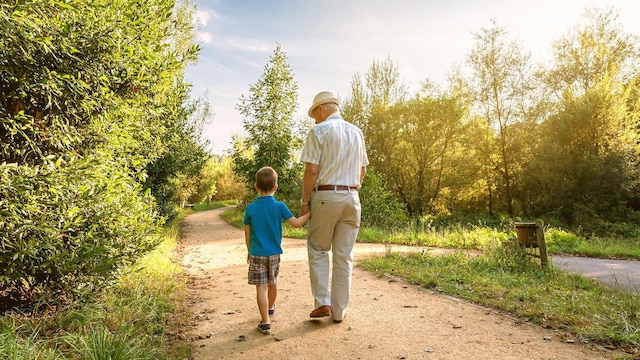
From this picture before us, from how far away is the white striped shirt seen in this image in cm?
408

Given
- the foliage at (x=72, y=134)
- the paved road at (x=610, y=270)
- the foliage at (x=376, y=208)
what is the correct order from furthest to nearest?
the foliage at (x=376, y=208)
the paved road at (x=610, y=270)
the foliage at (x=72, y=134)

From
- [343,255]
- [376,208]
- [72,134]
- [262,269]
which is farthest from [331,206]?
[376,208]

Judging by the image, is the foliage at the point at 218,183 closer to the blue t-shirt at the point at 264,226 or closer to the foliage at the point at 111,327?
the foliage at the point at 111,327

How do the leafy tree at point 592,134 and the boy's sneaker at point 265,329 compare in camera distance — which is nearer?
the boy's sneaker at point 265,329

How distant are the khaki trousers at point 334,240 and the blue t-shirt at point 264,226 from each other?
1.13ft

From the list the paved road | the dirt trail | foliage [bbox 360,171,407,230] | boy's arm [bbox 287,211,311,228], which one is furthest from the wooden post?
foliage [bbox 360,171,407,230]

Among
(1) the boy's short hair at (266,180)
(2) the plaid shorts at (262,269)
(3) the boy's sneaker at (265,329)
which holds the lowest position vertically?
(3) the boy's sneaker at (265,329)

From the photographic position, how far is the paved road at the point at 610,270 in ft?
22.1

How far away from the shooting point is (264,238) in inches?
159

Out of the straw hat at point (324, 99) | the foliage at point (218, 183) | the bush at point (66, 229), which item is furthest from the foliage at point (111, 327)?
the foliage at point (218, 183)

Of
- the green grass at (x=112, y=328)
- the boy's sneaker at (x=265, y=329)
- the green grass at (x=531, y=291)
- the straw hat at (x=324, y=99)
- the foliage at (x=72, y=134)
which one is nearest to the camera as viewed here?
the green grass at (x=112, y=328)

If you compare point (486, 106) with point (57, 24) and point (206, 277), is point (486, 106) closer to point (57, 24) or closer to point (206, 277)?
point (206, 277)

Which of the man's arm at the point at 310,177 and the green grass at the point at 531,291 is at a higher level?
the man's arm at the point at 310,177

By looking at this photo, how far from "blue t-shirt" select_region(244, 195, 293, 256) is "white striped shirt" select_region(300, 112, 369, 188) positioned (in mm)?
552
